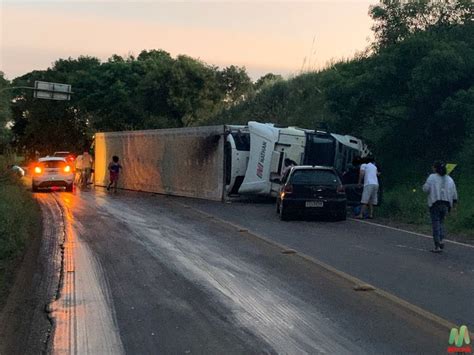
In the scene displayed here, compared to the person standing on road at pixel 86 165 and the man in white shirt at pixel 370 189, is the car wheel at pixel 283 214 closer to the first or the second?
the man in white shirt at pixel 370 189

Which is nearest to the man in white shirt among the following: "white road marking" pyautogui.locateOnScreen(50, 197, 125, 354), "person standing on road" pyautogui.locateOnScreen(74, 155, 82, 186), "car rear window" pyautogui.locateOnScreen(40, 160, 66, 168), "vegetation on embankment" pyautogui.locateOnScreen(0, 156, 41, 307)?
"vegetation on embankment" pyautogui.locateOnScreen(0, 156, 41, 307)

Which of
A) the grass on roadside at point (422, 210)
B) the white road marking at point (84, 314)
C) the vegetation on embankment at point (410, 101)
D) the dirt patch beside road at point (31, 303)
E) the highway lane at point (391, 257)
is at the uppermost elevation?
the vegetation on embankment at point (410, 101)

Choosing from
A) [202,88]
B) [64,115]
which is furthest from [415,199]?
[64,115]

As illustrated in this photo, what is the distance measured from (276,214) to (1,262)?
10741 mm

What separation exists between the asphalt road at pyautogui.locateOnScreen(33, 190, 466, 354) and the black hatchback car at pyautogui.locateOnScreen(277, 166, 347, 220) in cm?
279

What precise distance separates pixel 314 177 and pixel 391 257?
6.61 metres

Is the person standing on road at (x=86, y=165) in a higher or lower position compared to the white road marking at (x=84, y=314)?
higher

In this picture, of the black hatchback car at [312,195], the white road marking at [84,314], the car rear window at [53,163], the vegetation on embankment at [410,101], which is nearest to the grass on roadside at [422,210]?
the vegetation on embankment at [410,101]

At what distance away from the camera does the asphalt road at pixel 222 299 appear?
6199mm

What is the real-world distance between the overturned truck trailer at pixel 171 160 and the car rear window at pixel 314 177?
6.73m

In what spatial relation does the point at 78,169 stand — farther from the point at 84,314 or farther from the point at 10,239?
the point at 84,314

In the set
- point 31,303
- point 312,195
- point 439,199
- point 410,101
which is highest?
point 410,101

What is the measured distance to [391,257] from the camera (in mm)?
11461

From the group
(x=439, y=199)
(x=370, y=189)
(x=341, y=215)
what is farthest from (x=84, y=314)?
(x=370, y=189)
